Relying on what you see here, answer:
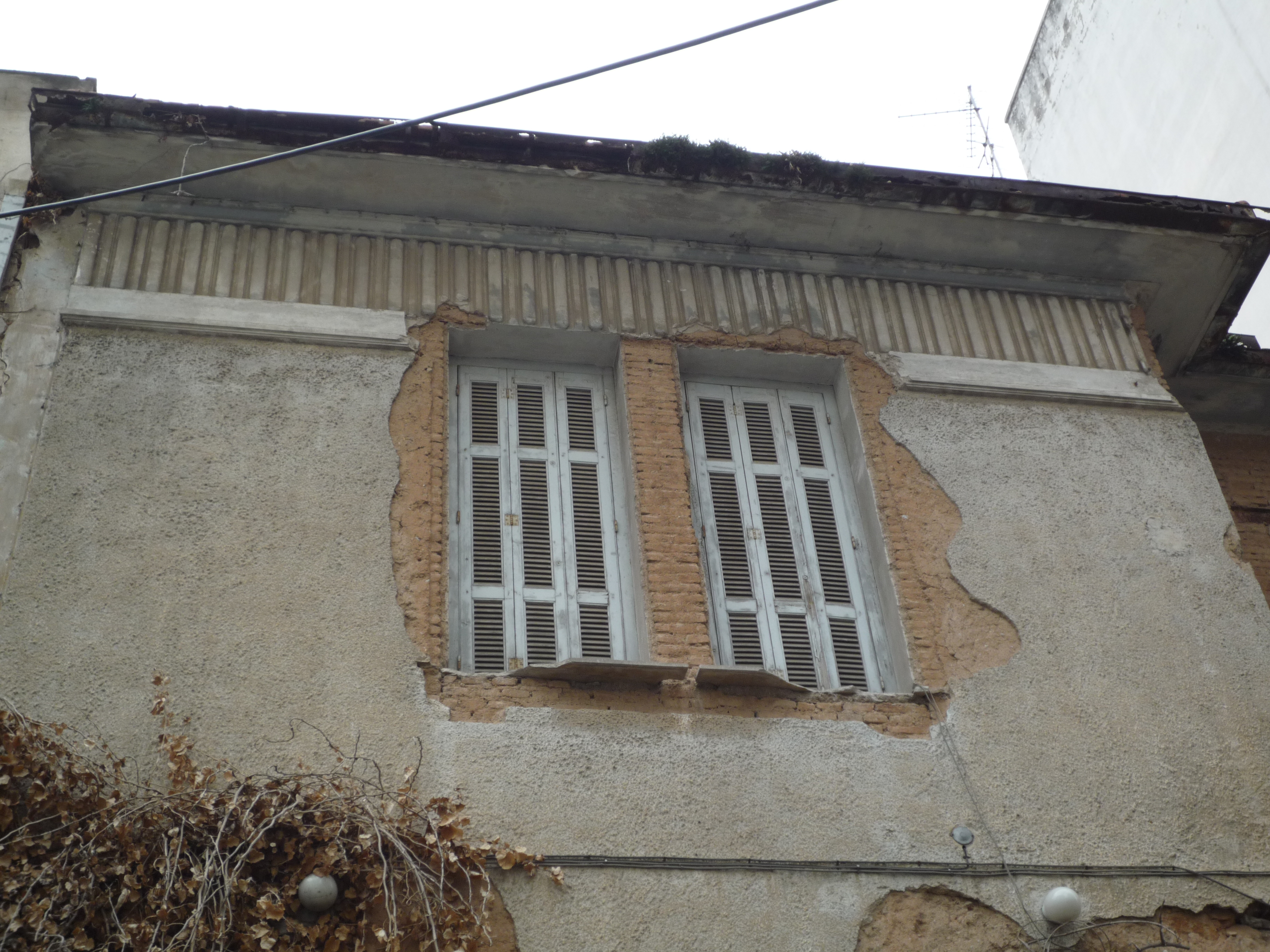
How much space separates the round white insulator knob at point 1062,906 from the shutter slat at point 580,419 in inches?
136

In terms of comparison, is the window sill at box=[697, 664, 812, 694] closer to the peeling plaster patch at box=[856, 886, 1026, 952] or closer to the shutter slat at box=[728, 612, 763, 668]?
the shutter slat at box=[728, 612, 763, 668]

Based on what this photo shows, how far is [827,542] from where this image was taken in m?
7.69

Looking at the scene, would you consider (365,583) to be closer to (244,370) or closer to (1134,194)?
(244,370)

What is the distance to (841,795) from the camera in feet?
20.7

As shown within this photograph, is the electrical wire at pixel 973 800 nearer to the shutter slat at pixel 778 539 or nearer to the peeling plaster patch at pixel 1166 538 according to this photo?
the shutter slat at pixel 778 539

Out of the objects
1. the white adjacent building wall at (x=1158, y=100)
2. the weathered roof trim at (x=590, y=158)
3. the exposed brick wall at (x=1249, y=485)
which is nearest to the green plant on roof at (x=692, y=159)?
the weathered roof trim at (x=590, y=158)

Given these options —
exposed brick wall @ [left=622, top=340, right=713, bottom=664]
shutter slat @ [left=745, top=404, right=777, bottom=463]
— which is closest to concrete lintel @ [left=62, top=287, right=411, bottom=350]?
exposed brick wall @ [left=622, top=340, right=713, bottom=664]

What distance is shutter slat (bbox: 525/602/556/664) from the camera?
691 centimetres

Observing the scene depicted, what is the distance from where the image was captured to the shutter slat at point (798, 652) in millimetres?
7082

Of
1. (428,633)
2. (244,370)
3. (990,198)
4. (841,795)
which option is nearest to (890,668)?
(841,795)

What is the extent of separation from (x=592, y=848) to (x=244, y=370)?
334cm

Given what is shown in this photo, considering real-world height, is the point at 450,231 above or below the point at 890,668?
above

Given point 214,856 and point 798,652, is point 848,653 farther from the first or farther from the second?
point 214,856

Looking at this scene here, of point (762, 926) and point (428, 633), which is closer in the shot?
point (762, 926)
